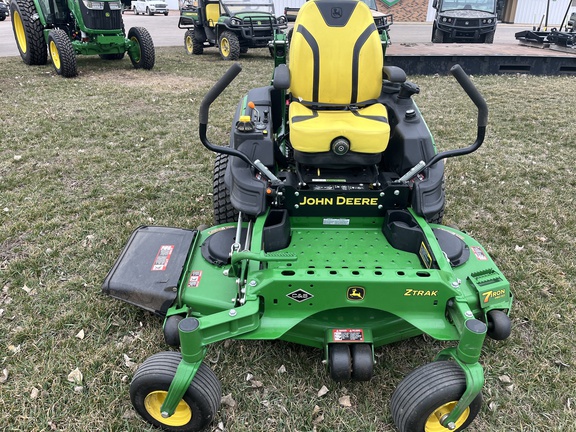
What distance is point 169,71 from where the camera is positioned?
367 inches

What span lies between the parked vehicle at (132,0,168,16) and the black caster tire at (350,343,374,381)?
101ft

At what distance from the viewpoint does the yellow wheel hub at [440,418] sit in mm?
1931

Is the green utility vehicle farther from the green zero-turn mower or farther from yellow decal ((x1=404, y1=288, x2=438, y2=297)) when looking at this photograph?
yellow decal ((x1=404, y1=288, x2=438, y2=297))

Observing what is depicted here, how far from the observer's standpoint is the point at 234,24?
34.3 feet

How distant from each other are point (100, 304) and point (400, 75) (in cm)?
239

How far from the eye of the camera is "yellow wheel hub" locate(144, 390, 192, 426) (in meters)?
2.01

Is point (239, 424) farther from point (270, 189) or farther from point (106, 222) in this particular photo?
point (106, 222)

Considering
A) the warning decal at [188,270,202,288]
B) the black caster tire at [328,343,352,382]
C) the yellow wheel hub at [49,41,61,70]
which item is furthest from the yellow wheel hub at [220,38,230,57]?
the black caster tire at [328,343,352,382]

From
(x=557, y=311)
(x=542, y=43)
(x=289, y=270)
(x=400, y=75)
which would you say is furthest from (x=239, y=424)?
(x=542, y=43)

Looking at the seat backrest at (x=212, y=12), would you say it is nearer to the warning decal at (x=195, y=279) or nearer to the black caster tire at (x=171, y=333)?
the warning decal at (x=195, y=279)

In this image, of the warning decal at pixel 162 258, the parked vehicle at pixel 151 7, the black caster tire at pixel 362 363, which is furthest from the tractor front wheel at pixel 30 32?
the parked vehicle at pixel 151 7

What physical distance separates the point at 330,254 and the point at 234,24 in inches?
363

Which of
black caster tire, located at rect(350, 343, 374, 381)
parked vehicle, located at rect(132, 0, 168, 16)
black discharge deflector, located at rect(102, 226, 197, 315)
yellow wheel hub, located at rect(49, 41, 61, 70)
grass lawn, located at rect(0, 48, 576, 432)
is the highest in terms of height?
parked vehicle, located at rect(132, 0, 168, 16)

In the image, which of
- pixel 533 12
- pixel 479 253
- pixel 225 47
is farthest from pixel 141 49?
pixel 533 12
